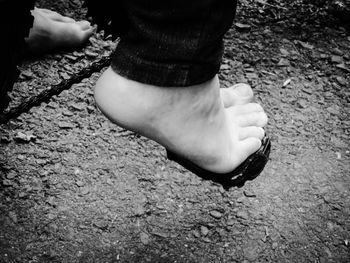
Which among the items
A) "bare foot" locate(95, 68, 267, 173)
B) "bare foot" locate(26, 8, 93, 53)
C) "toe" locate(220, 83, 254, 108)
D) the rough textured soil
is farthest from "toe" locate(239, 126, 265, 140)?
"bare foot" locate(26, 8, 93, 53)

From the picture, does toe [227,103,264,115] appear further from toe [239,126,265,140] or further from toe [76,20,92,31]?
toe [76,20,92,31]

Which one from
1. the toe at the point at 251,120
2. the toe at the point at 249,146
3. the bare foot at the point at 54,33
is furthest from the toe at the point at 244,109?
the bare foot at the point at 54,33

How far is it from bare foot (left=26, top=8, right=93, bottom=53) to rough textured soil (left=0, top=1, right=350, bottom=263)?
0.05 metres

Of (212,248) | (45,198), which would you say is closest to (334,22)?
(212,248)

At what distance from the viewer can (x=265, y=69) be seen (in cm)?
188

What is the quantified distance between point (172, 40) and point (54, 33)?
1.02 m

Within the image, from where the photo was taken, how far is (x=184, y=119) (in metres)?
1.10

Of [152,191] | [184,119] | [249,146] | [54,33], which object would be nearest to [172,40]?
[184,119]

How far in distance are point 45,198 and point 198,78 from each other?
0.66m

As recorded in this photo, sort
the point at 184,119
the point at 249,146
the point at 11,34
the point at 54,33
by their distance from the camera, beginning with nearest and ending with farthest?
the point at 11,34
the point at 184,119
the point at 249,146
the point at 54,33

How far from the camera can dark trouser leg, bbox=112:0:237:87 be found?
0.85m

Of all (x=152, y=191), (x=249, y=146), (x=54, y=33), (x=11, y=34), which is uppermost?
(x=11, y=34)

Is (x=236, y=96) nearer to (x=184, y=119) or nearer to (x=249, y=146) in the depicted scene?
(x=249, y=146)

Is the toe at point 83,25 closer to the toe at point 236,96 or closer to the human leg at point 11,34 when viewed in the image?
the toe at point 236,96
